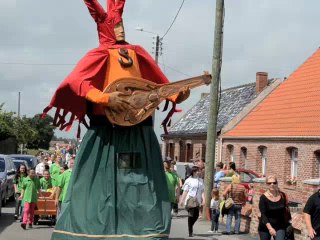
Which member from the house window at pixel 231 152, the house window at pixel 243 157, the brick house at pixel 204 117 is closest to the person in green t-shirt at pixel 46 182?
the house window at pixel 243 157

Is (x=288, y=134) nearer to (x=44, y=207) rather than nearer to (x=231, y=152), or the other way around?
(x=231, y=152)

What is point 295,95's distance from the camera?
26.6 m

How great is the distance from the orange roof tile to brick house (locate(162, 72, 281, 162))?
4.08m

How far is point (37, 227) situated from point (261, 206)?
22.8 ft

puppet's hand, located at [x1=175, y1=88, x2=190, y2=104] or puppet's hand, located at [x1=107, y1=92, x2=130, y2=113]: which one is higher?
puppet's hand, located at [x1=175, y1=88, x2=190, y2=104]

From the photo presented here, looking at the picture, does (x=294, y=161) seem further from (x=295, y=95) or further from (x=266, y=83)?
(x=266, y=83)

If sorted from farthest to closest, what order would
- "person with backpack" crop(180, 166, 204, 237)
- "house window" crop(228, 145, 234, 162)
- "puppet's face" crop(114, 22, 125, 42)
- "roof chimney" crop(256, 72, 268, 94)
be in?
"roof chimney" crop(256, 72, 268, 94), "house window" crop(228, 145, 234, 162), "person with backpack" crop(180, 166, 204, 237), "puppet's face" crop(114, 22, 125, 42)

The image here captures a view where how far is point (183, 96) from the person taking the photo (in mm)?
5922

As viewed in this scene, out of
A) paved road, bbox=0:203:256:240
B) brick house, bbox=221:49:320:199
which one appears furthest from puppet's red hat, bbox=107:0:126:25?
brick house, bbox=221:49:320:199

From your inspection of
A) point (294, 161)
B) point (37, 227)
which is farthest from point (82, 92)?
point (294, 161)

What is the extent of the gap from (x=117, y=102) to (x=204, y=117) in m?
35.6

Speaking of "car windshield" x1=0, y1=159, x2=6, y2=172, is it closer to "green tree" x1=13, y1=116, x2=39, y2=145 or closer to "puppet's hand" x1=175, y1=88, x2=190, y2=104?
"puppet's hand" x1=175, y1=88, x2=190, y2=104

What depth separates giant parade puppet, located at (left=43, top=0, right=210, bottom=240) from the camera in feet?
18.2

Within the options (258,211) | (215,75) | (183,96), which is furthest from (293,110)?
(183,96)
